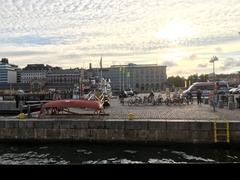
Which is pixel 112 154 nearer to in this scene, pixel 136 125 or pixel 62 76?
pixel 136 125

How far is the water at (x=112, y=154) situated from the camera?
19.7 m

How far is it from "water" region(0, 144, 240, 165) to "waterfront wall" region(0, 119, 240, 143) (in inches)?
23.1

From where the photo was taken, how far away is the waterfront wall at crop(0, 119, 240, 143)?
898 inches

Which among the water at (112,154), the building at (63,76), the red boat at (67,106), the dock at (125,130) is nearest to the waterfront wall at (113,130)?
the dock at (125,130)

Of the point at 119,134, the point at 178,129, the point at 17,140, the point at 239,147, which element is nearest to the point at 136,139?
the point at 119,134

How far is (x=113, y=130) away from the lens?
2409cm

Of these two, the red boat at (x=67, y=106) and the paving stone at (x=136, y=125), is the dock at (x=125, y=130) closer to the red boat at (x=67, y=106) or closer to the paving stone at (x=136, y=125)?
the paving stone at (x=136, y=125)

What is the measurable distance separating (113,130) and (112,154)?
3.04 m

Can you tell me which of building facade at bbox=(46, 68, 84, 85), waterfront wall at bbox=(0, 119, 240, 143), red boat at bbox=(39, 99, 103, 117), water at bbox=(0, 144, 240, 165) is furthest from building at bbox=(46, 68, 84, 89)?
water at bbox=(0, 144, 240, 165)

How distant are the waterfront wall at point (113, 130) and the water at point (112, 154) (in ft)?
1.92
